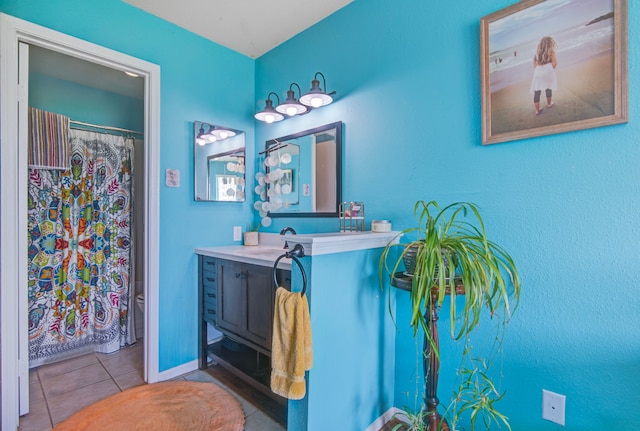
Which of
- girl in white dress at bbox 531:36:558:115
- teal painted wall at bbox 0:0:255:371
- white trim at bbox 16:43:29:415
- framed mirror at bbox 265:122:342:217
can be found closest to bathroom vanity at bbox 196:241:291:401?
teal painted wall at bbox 0:0:255:371

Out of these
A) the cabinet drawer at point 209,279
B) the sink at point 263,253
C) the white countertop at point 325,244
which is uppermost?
the white countertop at point 325,244

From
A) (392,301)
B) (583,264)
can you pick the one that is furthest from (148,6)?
(583,264)

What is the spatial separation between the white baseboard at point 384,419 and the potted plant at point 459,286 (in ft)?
1.01

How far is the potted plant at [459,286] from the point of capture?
1093 mm

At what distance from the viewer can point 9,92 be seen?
1.55 metres

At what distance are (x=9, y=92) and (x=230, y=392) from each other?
82.1 inches

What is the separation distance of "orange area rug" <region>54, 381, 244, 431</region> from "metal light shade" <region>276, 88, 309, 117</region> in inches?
75.0

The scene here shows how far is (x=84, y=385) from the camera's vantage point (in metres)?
1.98

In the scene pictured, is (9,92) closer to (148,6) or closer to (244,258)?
(148,6)

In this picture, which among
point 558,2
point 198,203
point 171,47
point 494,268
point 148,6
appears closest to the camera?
point 494,268

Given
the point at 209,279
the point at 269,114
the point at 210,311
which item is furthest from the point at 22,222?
the point at 269,114

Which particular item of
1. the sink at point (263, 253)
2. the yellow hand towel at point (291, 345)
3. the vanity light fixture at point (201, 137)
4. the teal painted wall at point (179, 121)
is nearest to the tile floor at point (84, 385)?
the teal painted wall at point (179, 121)

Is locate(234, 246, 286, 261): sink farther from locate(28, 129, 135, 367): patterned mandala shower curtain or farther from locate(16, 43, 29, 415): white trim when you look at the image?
locate(28, 129, 135, 367): patterned mandala shower curtain

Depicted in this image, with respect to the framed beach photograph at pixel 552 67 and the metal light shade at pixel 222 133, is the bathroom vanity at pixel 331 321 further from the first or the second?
the metal light shade at pixel 222 133
